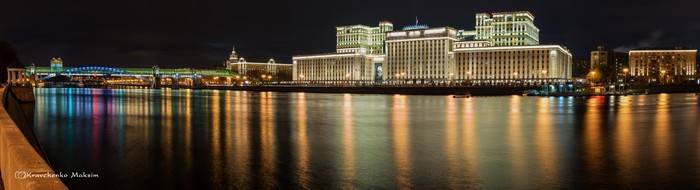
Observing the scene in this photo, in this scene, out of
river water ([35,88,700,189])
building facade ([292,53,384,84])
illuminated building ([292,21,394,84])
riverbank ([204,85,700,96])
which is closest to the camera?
river water ([35,88,700,189])

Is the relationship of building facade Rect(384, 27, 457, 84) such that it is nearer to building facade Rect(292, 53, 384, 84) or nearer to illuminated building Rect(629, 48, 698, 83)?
building facade Rect(292, 53, 384, 84)

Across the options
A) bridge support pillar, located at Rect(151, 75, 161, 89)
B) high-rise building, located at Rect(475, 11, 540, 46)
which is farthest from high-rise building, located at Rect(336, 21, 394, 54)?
bridge support pillar, located at Rect(151, 75, 161, 89)

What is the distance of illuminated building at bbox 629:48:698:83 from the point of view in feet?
513

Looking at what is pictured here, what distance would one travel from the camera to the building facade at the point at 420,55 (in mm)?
140125

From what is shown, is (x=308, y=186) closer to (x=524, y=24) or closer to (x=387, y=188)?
(x=387, y=188)

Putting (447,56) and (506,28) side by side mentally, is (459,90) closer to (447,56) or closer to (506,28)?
(447,56)

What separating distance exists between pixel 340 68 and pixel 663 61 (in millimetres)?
92972

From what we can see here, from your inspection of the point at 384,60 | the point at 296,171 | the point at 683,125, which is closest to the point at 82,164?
the point at 296,171

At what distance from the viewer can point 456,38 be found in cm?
14488

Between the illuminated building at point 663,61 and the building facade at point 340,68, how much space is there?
7519 centimetres

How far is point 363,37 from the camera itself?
164 metres

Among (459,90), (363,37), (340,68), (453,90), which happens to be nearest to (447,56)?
(340,68)

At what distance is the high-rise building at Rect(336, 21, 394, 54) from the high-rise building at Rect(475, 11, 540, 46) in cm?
3156

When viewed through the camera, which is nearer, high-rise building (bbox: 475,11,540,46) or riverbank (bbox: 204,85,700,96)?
riverbank (bbox: 204,85,700,96)
